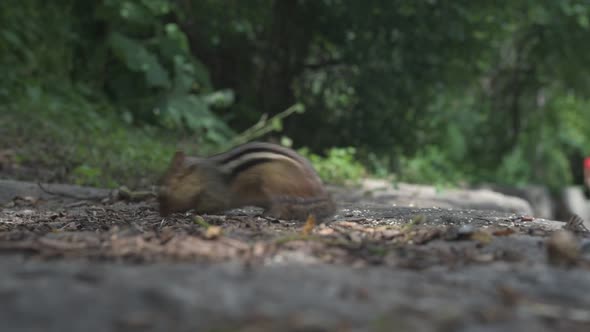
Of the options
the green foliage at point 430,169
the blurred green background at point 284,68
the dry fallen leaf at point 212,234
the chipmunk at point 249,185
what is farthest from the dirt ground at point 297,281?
the green foliage at point 430,169

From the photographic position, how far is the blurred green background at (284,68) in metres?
9.23

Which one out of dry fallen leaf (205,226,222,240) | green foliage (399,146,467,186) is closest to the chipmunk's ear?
dry fallen leaf (205,226,222,240)

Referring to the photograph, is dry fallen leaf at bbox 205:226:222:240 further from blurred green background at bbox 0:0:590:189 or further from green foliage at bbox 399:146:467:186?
green foliage at bbox 399:146:467:186

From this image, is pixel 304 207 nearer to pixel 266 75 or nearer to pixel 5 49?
pixel 5 49

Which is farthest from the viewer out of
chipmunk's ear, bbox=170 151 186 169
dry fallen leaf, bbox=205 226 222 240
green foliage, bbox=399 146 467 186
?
green foliage, bbox=399 146 467 186

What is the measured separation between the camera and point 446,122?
13.0 metres

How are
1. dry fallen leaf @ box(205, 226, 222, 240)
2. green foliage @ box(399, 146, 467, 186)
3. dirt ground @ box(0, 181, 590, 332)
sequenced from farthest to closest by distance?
1. green foliage @ box(399, 146, 467, 186)
2. dry fallen leaf @ box(205, 226, 222, 240)
3. dirt ground @ box(0, 181, 590, 332)

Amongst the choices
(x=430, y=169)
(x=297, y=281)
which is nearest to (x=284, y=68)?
(x=430, y=169)

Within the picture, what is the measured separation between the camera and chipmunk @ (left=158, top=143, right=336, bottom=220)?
361 centimetres

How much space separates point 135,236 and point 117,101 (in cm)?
804

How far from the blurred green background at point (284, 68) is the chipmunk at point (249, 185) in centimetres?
420

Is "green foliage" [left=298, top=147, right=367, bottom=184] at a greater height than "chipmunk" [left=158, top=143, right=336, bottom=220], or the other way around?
"green foliage" [left=298, top=147, right=367, bottom=184]

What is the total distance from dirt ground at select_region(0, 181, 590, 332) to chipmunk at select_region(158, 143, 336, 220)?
0.51 metres

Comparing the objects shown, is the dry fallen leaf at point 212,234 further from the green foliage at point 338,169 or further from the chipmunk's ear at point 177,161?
the green foliage at point 338,169
